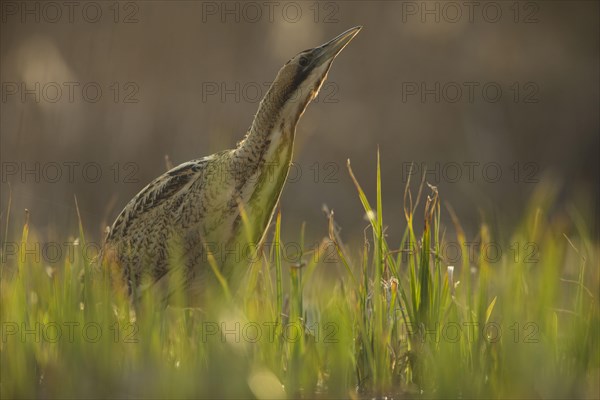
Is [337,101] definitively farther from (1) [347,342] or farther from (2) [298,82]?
(1) [347,342]

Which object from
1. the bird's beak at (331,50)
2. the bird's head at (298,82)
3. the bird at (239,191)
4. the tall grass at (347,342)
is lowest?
the tall grass at (347,342)

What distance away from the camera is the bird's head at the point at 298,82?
2.46 m

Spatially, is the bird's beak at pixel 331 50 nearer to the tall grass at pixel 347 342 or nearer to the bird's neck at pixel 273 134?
the bird's neck at pixel 273 134

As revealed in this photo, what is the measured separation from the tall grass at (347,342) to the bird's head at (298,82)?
1.85ft

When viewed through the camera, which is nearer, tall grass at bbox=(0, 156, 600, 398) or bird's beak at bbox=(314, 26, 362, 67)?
tall grass at bbox=(0, 156, 600, 398)

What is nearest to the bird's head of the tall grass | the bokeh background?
the tall grass

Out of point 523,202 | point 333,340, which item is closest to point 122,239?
point 333,340

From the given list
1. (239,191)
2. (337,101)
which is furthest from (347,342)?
(337,101)

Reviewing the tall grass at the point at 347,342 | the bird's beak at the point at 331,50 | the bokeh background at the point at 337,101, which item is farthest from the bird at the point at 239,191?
the bokeh background at the point at 337,101

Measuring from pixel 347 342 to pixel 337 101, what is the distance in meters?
5.98

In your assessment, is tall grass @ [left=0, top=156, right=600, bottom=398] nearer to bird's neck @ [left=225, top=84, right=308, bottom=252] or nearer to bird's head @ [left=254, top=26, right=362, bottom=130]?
bird's neck @ [left=225, top=84, right=308, bottom=252]

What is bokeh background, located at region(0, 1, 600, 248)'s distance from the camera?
24.3ft

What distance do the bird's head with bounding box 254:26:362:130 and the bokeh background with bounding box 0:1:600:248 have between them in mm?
4418

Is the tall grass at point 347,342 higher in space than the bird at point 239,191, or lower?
lower
